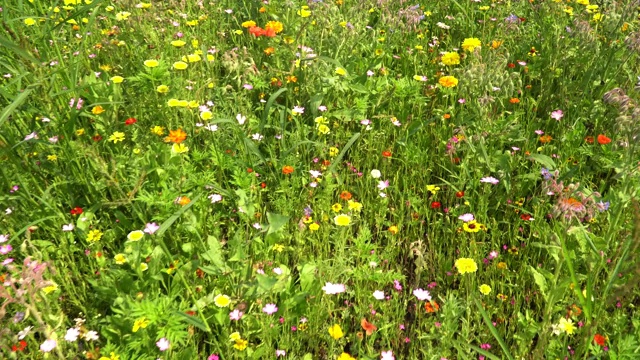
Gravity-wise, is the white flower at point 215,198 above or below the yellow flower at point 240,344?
above

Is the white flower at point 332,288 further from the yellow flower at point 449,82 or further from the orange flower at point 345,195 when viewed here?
the yellow flower at point 449,82

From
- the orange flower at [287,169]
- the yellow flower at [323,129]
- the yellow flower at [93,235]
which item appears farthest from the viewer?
the yellow flower at [323,129]

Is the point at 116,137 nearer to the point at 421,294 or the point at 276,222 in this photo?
the point at 276,222

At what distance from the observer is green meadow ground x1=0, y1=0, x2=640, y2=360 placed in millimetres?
1772

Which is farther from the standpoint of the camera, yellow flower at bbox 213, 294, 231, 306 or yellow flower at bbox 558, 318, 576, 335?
yellow flower at bbox 213, 294, 231, 306

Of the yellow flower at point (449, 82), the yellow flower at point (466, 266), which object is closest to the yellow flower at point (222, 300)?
the yellow flower at point (466, 266)

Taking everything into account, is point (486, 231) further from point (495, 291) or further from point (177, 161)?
point (177, 161)

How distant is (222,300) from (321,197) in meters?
0.74

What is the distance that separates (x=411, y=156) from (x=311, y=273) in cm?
101

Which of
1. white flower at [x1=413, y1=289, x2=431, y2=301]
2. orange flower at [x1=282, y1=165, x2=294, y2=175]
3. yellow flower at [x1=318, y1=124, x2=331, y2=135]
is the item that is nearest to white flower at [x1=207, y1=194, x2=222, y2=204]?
orange flower at [x1=282, y1=165, x2=294, y2=175]

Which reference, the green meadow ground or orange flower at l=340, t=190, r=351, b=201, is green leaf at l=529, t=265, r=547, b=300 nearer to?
the green meadow ground

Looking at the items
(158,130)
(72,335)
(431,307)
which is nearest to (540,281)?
(431,307)

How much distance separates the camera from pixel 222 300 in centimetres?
182

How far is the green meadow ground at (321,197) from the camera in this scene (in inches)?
69.8
